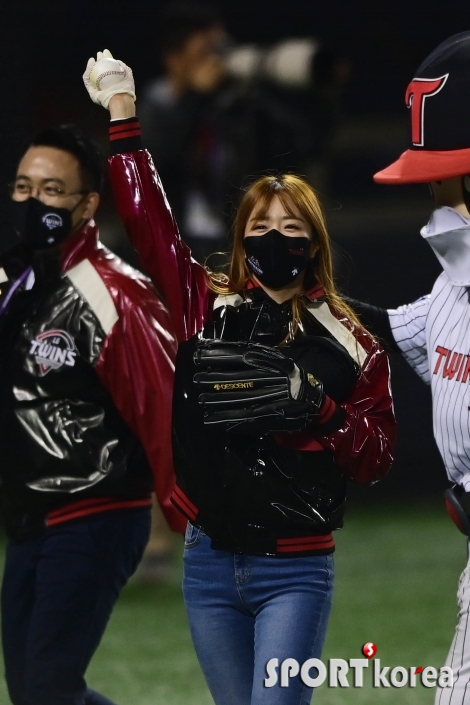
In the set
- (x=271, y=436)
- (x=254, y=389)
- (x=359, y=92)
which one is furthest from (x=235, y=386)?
(x=359, y=92)

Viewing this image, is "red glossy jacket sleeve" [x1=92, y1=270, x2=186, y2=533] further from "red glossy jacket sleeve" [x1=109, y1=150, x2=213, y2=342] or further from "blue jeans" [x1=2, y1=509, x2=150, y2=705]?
"red glossy jacket sleeve" [x1=109, y1=150, x2=213, y2=342]

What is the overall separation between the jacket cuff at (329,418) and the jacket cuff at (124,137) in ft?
2.58

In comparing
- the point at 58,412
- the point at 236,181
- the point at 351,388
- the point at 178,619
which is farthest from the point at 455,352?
the point at 236,181

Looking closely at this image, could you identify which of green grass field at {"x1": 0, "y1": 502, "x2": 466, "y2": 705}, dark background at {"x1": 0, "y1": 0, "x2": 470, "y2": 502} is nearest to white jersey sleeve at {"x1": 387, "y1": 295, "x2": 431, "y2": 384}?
green grass field at {"x1": 0, "y1": 502, "x2": 466, "y2": 705}

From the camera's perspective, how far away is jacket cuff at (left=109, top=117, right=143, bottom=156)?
3.07 metres

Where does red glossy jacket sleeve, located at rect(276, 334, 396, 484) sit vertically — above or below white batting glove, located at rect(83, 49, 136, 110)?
below

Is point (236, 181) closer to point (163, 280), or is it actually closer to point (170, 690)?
point (170, 690)

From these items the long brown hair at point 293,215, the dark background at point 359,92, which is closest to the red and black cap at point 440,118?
the long brown hair at point 293,215

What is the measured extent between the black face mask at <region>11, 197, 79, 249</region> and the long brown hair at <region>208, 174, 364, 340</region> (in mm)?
594

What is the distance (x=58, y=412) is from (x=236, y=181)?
12.7 feet

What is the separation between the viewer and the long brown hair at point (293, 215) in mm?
2979

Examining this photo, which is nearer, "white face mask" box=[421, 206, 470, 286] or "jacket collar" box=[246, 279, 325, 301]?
"white face mask" box=[421, 206, 470, 286]

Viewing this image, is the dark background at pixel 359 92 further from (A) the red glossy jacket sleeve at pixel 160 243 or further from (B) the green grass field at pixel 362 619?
(A) the red glossy jacket sleeve at pixel 160 243

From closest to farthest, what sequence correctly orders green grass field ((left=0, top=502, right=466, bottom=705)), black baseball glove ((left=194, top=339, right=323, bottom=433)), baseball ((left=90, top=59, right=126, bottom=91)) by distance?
black baseball glove ((left=194, top=339, right=323, bottom=433))
baseball ((left=90, top=59, right=126, bottom=91))
green grass field ((left=0, top=502, right=466, bottom=705))
